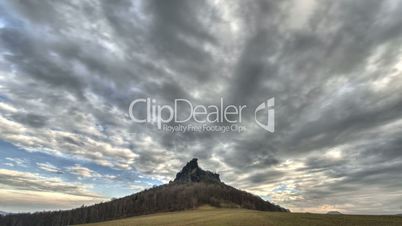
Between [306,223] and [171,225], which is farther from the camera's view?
[171,225]

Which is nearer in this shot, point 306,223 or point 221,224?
point 306,223

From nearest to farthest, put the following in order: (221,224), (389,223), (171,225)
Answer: (389,223) < (221,224) < (171,225)

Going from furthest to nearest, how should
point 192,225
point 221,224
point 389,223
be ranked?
point 192,225
point 221,224
point 389,223

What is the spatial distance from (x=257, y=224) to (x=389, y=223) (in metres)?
26.2

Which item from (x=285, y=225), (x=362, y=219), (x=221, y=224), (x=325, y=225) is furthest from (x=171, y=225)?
(x=362, y=219)

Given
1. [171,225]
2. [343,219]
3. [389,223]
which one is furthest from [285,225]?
[171,225]

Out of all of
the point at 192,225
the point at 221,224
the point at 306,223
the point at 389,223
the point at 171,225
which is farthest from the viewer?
the point at 171,225

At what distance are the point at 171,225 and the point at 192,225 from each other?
8159 millimetres

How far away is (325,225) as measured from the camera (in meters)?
58.2

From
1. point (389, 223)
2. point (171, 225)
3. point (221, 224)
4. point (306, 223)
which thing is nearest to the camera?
point (389, 223)

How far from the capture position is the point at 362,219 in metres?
63.5

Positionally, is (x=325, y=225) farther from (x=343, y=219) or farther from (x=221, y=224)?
(x=221, y=224)

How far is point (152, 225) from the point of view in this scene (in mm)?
83688

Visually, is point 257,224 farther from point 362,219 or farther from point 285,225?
point 362,219
